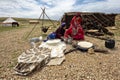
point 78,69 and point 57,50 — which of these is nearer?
point 78,69

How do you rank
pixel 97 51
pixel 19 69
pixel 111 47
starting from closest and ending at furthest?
pixel 19 69 < pixel 97 51 < pixel 111 47

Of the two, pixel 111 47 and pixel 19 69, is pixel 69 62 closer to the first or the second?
pixel 19 69

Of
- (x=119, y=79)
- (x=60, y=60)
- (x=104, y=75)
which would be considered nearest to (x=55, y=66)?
(x=60, y=60)

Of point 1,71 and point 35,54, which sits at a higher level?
point 35,54

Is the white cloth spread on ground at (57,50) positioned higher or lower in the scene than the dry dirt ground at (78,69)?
higher

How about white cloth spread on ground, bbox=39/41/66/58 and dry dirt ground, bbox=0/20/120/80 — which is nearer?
dry dirt ground, bbox=0/20/120/80

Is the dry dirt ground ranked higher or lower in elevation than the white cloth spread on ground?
lower

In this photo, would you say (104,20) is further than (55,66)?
Yes

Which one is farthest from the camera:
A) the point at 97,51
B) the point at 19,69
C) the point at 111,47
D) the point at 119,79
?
the point at 111,47

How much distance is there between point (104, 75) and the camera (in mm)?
5129

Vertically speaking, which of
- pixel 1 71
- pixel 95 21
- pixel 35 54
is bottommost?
pixel 1 71

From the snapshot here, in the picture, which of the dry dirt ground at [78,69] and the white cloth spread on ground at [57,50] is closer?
the dry dirt ground at [78,69]

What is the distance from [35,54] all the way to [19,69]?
1062 millimetres

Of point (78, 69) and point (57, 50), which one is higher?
point (57, 50)
